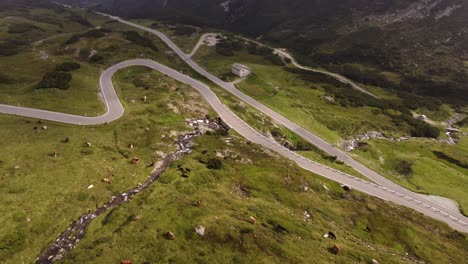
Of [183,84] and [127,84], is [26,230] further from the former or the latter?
[183,84]

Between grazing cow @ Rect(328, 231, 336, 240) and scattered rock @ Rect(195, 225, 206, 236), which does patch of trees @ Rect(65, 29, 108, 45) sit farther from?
grazing cow @ Rect(328, 231, 336, 240)

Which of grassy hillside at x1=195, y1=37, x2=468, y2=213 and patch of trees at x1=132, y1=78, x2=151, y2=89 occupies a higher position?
patch of trees at x1=132, y1=78, x2=151, y2=89

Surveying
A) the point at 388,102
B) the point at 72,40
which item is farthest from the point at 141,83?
the point at 388,102

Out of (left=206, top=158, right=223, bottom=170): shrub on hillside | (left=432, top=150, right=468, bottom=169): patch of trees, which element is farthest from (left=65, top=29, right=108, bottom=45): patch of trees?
(left=432, top=150, right=468, bottom=169): patch of trees

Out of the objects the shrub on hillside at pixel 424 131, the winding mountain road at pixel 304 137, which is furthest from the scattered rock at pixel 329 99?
the winding mountain road at pixel 304 137

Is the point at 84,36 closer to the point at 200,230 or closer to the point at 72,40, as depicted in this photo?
the point at 72,40

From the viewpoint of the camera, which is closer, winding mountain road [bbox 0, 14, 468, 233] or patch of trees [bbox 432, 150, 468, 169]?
winding mountain road [bbox 0, 14, 468, 233]

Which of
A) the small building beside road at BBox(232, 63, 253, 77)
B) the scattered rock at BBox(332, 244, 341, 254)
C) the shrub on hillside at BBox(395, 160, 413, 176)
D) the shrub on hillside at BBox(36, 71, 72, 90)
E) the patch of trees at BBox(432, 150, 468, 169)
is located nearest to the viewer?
the scattered rock at BBox(332, 244, 341, 254)

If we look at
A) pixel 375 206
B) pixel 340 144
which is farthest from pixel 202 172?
pixel 340 144
